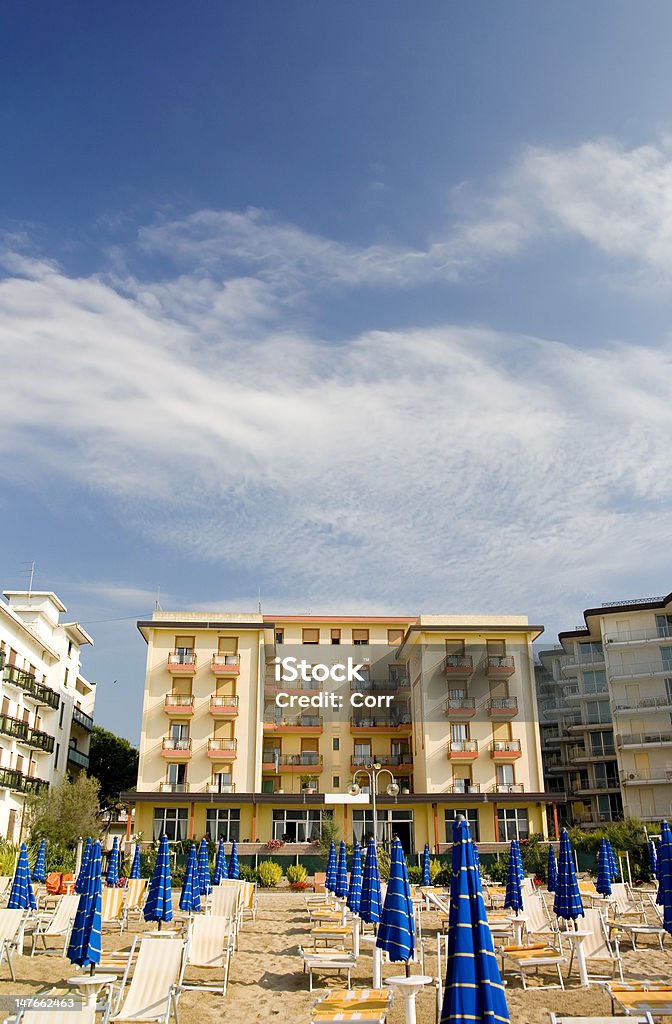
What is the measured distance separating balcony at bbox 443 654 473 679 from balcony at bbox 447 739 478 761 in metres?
3.63

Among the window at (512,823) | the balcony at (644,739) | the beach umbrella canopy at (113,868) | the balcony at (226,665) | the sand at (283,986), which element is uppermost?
the balcony at (226,665)

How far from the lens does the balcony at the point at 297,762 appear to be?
49.7 m

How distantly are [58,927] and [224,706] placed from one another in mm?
31372

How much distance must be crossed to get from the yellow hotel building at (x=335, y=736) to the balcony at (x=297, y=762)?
7 cm

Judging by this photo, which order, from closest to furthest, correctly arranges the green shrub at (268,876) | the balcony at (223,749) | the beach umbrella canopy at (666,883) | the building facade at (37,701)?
the beach umbrella canopy at (666,883) → the green shrub at (268,876) → the building facade at (37,701) → the balcony at (223,749)

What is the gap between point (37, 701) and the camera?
44656 mm

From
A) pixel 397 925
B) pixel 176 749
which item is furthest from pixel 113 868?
pixel 176 749

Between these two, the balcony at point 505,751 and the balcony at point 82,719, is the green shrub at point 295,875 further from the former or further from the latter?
the balcony at point 82,719

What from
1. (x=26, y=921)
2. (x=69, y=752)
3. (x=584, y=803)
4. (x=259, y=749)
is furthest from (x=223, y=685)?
(x=26, y=921)

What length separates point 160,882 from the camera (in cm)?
1499

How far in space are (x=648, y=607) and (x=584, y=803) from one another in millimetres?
14383

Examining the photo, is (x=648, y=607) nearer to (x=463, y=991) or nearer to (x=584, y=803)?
(x=584, y=803)

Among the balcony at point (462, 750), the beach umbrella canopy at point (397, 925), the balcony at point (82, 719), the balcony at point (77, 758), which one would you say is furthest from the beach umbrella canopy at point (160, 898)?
the balcony at point (82, 719)

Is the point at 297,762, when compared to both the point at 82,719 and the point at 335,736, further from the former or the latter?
the point at 82,719
